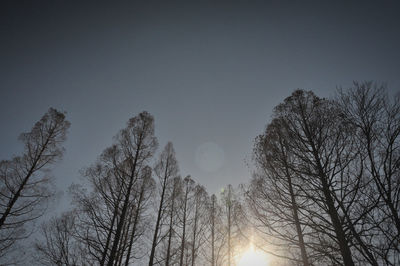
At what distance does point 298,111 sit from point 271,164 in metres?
2.02

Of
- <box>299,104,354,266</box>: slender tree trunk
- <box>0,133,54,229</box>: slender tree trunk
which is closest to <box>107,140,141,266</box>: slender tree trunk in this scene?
<box>0,133,54,229</box>: slender tree trunk

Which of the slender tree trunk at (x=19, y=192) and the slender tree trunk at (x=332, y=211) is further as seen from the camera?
the slender tree trunk at (x=19, y=192)

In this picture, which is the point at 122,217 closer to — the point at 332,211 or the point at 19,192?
the point at 19,192

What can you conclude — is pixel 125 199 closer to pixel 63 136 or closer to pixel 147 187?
pixel 147 187

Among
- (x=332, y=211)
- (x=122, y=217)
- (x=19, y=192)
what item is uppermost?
(x=19, y=192)

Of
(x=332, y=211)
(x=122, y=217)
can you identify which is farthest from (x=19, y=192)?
(x=332, y=211)

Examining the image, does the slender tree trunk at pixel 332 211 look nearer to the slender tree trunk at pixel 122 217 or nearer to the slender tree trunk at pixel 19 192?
the slender tree trunk at pixel 122 217

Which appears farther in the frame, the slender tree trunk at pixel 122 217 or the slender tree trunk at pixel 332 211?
the slender tree trunk at pixel 122 217

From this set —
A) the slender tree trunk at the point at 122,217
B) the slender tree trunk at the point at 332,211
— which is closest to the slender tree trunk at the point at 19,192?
the slender tree trunk at the point at 122,217

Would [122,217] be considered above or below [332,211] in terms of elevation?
above

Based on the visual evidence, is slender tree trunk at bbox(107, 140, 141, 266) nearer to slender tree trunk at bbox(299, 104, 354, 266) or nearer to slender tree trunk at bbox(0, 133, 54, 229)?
slender tree trunk at bbox(0, 133, 54, 229)

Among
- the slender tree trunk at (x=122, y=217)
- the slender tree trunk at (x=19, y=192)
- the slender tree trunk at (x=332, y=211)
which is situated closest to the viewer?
the slender tree trunk at (x=332, y=211)

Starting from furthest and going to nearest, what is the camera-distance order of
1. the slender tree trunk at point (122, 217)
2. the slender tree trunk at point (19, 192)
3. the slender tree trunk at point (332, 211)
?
the slender tree trunk at point (19, 192), the slender tree trunk at point (122, 217), the slender tree trunk at point (332, 211)

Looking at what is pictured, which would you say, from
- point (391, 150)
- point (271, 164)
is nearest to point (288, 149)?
point (271, 164)
